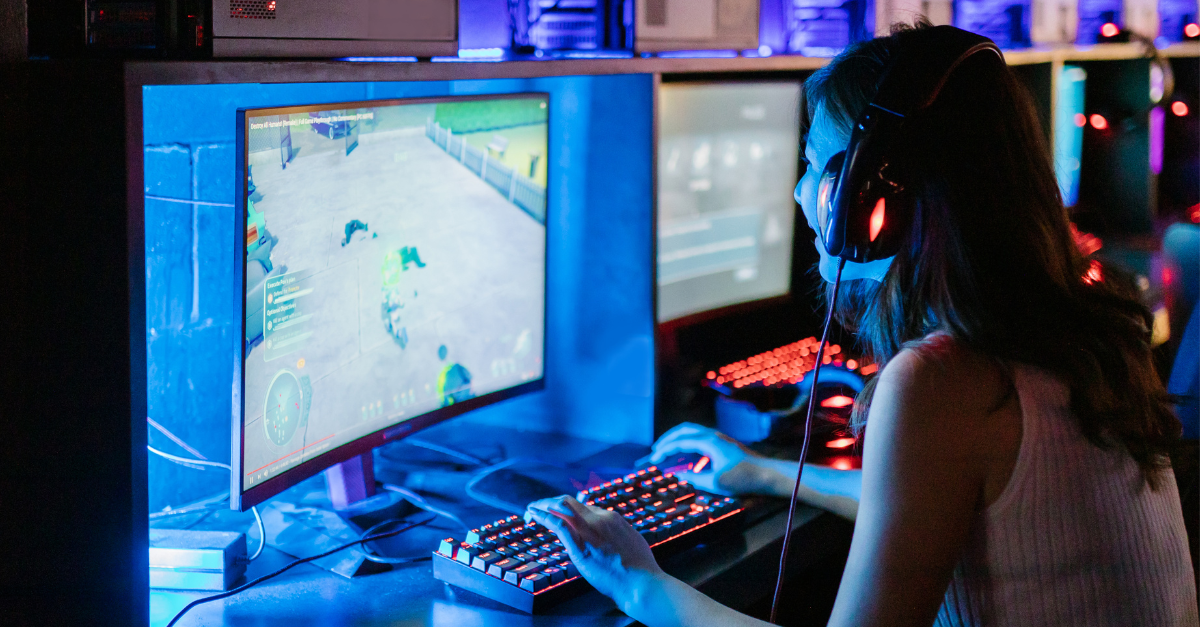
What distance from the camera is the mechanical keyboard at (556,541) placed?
0.96 metres

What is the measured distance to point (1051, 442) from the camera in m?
0.85

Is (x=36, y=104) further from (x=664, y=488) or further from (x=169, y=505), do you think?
(x=664, y=488)

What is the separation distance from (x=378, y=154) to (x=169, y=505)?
1.64 ft

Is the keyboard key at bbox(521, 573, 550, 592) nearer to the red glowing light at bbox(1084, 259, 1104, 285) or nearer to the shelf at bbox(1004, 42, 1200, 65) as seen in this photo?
the red glowing light at bbox(1084, 259, 1104, 285)

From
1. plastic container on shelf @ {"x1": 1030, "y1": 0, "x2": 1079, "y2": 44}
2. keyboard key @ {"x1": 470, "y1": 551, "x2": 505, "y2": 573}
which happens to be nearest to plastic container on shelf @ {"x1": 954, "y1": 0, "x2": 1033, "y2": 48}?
plastic container on shelf @ {"x1": 1030, "y1": 0, "x2": 1079, "y2": 44}

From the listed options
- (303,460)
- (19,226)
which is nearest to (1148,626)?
(303,460)

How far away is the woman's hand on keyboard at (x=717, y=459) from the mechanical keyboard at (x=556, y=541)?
43mm

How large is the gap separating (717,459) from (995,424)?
0.49 metres

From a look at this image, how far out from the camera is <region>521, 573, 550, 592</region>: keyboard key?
946 millimetres

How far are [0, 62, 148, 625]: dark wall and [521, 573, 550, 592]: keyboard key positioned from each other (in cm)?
34

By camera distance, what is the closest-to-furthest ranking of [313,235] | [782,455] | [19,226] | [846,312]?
[19,226]
[313,235]
[846,312]
[782,455]

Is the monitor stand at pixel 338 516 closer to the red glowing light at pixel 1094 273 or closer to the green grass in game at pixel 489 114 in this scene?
the green grass in game at pixel 489 114

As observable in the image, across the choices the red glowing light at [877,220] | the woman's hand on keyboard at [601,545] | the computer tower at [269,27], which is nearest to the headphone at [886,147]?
the red glowing light at [877,220]

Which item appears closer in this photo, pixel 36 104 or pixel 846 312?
pixel 36 104
